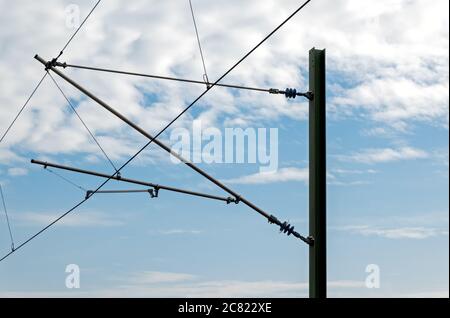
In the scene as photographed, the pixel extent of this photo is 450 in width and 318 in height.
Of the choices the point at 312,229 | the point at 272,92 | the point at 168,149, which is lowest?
the point at 312,229

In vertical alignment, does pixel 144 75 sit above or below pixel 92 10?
below

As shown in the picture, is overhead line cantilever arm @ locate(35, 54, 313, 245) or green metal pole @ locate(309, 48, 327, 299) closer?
overhead line cantilever arm @ locate(35, 54, 313, 245)

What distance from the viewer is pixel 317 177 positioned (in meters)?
12.1

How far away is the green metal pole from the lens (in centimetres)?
1188

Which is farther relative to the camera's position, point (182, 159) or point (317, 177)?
point (317, 177)

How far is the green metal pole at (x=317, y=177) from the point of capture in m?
11.9

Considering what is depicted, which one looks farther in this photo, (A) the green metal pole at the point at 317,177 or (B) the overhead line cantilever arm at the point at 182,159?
(A) the green metal pole at the point at 317,177
